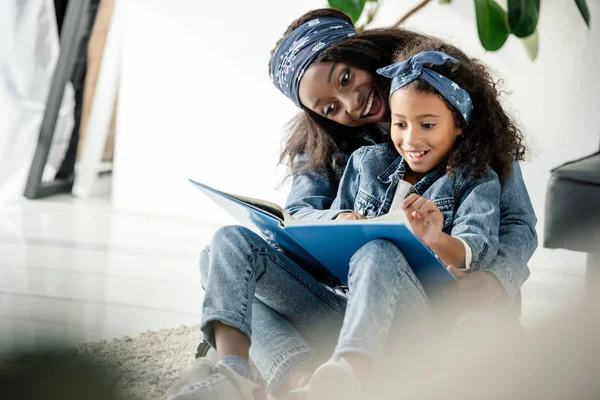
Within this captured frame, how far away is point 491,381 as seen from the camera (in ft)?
0.87

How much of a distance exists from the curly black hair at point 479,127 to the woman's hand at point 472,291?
0.64 ft

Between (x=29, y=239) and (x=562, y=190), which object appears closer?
(x=562, y=190)

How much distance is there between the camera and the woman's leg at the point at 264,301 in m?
1.15

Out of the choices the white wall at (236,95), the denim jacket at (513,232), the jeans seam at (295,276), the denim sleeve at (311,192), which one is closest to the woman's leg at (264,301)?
the jeans seam at (295,276)

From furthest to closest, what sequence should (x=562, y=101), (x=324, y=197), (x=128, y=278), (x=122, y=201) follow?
(x=122, y=201), (x=562, y=101), (x=128, y=278), (x=324, y=197)

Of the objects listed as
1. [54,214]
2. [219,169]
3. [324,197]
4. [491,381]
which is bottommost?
[54,214]

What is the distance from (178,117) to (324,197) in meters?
1.62

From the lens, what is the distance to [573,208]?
6.19ft

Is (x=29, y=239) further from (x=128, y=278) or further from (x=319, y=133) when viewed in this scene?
(x=319, y=133)

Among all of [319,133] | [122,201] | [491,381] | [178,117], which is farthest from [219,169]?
[491,381]

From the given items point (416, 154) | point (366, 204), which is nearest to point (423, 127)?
point (416, 154)

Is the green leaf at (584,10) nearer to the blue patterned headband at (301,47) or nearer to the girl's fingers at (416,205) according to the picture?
the blue patterned headband at (301,47)

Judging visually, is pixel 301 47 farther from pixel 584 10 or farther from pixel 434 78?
pixel 584 10

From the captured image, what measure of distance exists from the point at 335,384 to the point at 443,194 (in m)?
0.46
